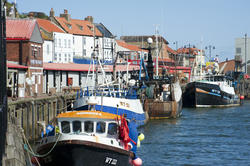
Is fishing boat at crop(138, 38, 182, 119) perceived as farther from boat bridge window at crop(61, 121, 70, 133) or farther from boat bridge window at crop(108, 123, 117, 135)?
boat bridge window at crop(61, 121, 70, 133)

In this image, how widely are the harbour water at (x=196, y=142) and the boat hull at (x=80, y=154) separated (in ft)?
24.9

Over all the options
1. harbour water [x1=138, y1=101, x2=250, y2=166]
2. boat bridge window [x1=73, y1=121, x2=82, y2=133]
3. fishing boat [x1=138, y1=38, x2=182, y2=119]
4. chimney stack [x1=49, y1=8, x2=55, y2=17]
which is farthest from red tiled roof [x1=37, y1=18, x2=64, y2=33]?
boat bridge window [x1=73, y1=121, x2=82, y2=133]

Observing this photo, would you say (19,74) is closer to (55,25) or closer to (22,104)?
(22,104)

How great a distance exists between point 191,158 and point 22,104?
1257 centimetres

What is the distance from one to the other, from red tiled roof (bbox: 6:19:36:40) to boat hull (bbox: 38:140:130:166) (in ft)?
92.6

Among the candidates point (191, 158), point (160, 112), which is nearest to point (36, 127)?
point (191, 158)

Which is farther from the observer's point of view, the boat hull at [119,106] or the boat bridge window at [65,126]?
the boat hull at [119,106]

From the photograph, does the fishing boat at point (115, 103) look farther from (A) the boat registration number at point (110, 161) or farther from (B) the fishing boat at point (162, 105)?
(A) the boat registration number at point (110, 161)

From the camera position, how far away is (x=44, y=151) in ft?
76.0

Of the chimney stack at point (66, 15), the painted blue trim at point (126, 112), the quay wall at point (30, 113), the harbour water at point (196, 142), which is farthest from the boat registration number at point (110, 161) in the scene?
the chimney stack at point (66, 15)

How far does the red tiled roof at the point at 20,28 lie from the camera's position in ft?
163

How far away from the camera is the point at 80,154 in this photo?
22.0m

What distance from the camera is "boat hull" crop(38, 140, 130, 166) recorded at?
2189 centimetres

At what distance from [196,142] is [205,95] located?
37626 mm
